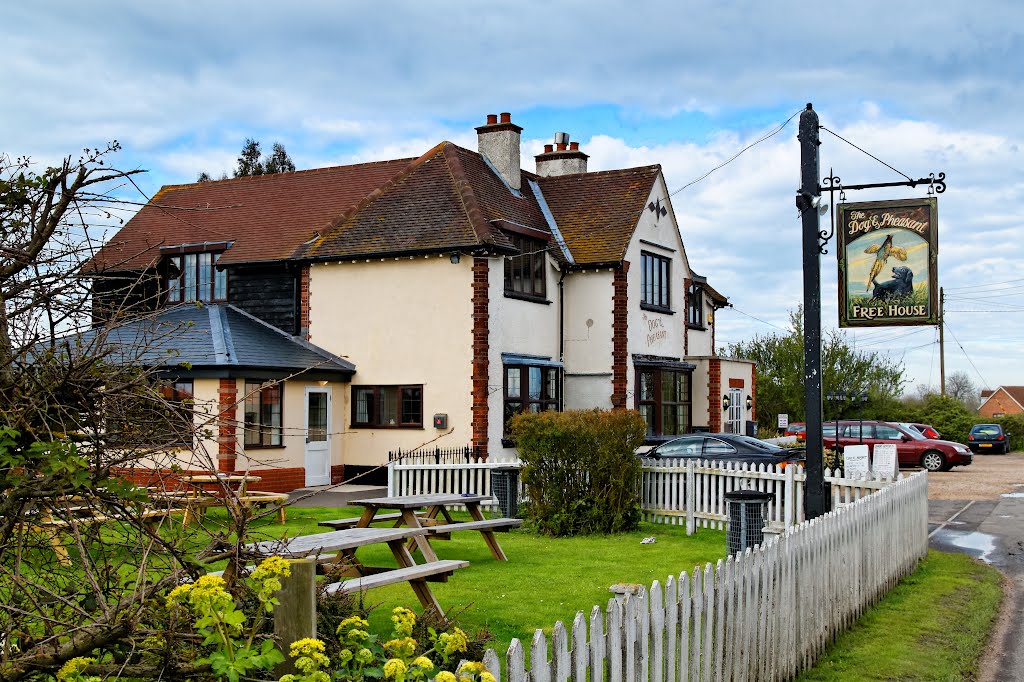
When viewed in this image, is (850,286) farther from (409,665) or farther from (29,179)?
(29,179)

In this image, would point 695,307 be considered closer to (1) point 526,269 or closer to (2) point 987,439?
(1) point 526,269

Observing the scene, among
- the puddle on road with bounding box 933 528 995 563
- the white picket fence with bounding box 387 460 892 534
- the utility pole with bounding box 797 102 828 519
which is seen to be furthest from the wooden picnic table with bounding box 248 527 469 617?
the puddle on road with bounding box 933 528 995 563

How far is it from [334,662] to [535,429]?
1166 centimetres

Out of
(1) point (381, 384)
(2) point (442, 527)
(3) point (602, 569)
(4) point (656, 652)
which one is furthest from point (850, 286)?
(1) point (381, 384)

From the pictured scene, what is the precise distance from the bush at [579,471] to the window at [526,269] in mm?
9457

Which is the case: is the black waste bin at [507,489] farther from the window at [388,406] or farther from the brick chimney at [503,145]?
the brick chimney at [503,145]

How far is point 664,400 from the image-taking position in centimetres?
2981

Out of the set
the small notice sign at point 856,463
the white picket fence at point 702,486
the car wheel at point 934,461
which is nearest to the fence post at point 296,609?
the white picket fence at point 702,486

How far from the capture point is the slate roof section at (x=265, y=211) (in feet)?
89.9

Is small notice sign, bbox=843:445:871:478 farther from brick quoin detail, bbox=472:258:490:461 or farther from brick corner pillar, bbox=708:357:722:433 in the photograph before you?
brick corner pillar, bbox=708:357:722:433

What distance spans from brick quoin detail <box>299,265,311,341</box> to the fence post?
22626 mm

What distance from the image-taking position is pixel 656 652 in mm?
5234

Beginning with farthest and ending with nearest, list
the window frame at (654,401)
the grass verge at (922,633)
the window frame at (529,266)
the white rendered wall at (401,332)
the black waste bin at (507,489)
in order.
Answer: the window frame at (654,401), the window frame at (529,266), the white rendered wall at (401,332), the black waste bin at (507,489), the grass verge at (922,633)

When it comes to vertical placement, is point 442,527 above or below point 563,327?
below
